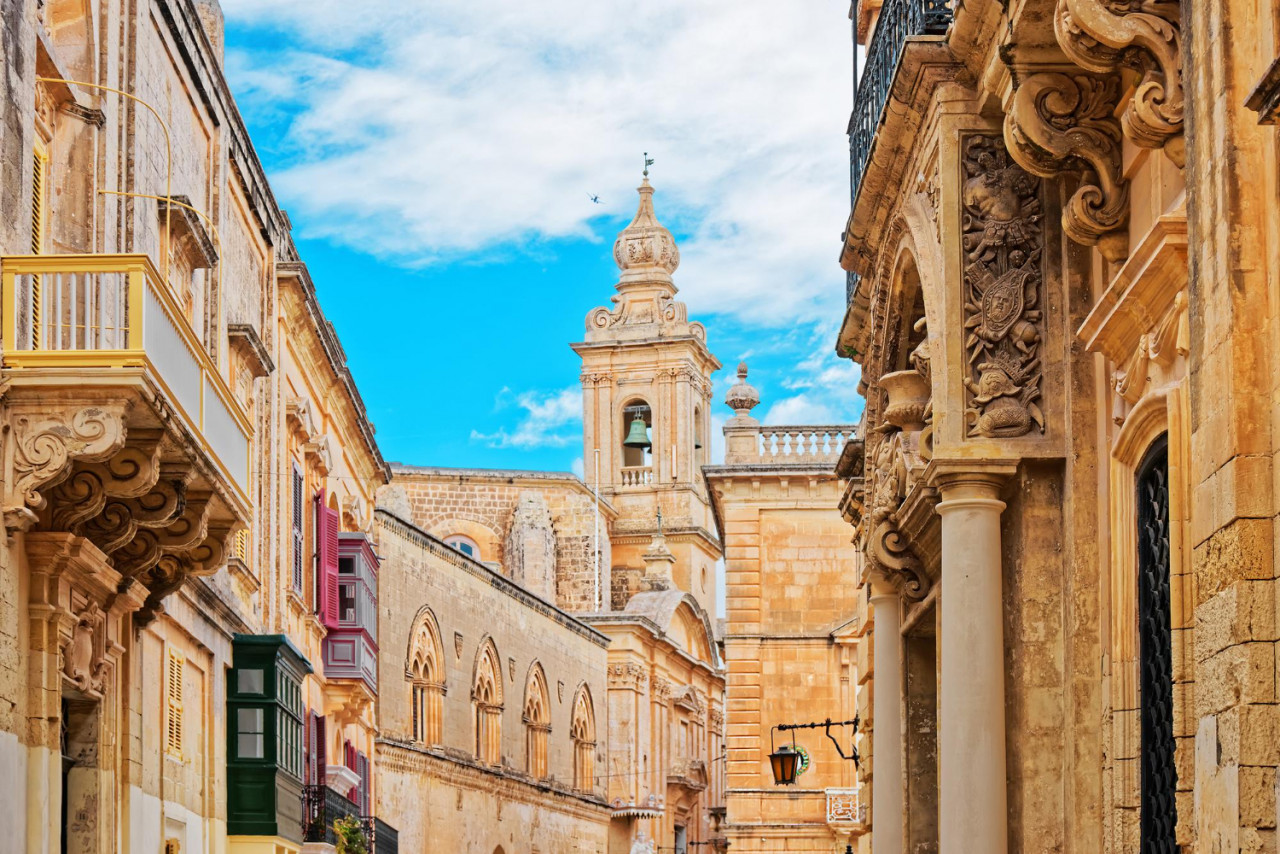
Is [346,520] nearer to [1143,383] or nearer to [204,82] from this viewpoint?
[204,82]

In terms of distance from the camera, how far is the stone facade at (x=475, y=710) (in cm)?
3572

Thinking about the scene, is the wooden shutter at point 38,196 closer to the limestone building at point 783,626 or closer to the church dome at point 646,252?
the limestone building at point 783,626

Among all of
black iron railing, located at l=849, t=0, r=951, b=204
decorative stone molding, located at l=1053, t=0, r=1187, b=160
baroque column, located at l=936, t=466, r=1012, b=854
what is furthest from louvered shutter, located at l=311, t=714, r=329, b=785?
decorative stone molding, located at l=1053, t=0, r=1187, b=160

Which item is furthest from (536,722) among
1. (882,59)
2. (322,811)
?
(882,59)

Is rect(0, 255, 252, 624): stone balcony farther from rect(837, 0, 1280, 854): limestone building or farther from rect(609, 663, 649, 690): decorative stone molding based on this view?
rect(609, 663, 649, 690): decorative stone molding

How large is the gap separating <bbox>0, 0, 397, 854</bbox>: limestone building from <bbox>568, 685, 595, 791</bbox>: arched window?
25758 millimetres

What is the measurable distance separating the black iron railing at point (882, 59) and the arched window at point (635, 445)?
188ft

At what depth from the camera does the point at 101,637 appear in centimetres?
1362

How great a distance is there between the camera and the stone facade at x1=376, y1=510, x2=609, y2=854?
117 feet

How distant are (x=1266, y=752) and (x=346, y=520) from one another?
24.6m

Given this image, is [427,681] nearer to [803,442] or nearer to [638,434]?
[803,442]

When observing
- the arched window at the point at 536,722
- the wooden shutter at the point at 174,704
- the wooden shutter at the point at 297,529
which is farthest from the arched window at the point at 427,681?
the wooden shutter at the point at 174,704

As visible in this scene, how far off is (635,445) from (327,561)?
4512cm

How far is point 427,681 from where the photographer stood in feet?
126
